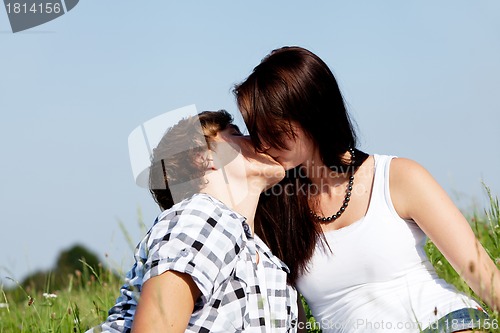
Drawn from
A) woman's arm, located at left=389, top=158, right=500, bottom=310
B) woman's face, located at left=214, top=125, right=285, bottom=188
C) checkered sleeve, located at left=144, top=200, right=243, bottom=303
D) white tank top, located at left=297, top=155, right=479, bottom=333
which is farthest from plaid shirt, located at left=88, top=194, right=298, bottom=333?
woman's arm, located at left=389, top=158, right=500, bottom=310

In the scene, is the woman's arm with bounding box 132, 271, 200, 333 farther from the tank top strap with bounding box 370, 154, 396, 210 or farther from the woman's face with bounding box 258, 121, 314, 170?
the tank top strap with bounding box 370, 154, 396, 210

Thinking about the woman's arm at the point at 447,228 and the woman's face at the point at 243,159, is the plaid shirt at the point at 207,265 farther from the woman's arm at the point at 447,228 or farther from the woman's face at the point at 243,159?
the woman's arm at the point at 447,228

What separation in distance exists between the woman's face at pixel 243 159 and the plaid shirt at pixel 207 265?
29 centimetres

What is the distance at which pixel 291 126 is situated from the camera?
3.49 m

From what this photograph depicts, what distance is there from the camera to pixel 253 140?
3.50 metres

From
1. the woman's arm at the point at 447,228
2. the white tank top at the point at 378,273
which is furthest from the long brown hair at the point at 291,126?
the woman's arm at the point at 447,228

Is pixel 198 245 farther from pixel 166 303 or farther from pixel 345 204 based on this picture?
pixel 345 204

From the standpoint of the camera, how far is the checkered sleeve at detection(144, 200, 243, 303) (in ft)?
9.05

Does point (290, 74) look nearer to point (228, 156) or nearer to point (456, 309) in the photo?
point (228, 156)

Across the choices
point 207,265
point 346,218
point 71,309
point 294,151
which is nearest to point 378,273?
point 346,218

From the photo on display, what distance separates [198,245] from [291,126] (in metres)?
0.91

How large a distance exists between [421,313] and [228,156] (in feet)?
3.70

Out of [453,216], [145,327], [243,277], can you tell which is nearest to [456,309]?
[453,216]

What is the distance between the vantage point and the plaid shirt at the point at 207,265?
279 cm
